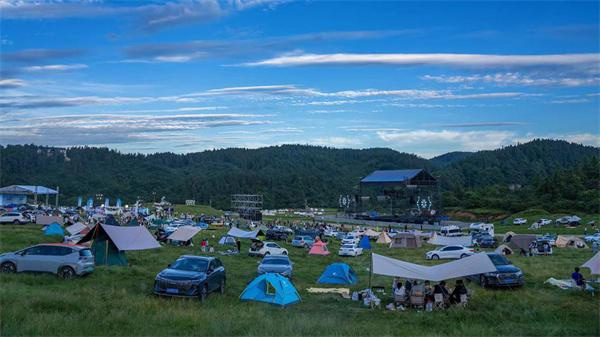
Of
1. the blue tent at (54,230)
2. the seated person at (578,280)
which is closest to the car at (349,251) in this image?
the seated person at (578,280)

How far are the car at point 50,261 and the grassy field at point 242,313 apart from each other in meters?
0.42

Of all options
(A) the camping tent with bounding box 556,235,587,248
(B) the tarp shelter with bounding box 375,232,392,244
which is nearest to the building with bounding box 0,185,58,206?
(B) the tarp shelter with bounding box 375,232,392,244

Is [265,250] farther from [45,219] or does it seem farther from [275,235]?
[45,219]

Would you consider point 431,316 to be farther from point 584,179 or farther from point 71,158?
point 71,158

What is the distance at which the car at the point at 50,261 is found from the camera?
18922 millimetres

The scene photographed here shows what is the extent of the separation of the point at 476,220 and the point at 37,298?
3414 inches

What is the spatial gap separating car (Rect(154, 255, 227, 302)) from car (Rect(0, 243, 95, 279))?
4.06 metres

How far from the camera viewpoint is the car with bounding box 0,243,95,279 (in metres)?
18.9

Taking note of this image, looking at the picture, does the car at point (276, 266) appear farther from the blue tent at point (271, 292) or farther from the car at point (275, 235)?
the car at point (275, 235)

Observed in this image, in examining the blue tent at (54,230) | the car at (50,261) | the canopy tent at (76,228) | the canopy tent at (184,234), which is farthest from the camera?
the canopy tent at (76,228)

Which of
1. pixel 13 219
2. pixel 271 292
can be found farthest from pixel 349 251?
pixel 13 219

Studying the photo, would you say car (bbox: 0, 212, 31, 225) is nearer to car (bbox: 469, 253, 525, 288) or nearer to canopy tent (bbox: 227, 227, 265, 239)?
canopy tent (bbox: 227, 227, 265, 239)

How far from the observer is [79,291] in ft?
52.5

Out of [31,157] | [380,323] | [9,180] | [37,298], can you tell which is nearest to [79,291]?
[37,298]
